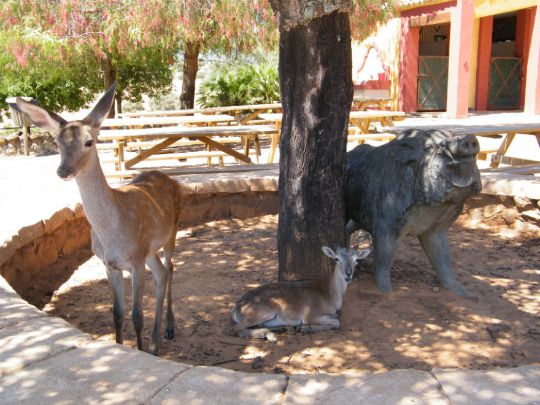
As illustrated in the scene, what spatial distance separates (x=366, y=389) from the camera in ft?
8.41

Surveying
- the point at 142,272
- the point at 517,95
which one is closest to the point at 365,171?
the point at 142,272

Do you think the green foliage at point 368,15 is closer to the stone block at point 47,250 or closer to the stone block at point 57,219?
the stone block at point 57,219

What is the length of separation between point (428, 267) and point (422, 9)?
14.9 m

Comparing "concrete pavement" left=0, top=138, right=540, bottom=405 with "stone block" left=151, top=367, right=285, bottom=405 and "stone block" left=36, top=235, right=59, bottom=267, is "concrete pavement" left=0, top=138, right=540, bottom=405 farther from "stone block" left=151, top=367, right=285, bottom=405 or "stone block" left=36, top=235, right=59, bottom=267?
A: "stone block" left=36, top=235, right=59, bottom=267

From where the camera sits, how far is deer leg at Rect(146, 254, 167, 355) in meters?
4.09

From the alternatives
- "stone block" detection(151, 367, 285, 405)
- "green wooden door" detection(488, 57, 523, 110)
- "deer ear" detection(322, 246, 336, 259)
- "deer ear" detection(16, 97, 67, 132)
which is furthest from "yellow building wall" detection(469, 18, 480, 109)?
"stone block" detection(151, 367, 285, 405)

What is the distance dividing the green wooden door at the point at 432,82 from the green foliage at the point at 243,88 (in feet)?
17.0

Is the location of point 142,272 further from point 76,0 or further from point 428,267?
point 76,0

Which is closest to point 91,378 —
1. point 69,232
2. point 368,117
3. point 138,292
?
point 138,292

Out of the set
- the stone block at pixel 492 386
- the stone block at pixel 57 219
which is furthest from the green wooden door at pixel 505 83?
the stone block at pixel 492 386

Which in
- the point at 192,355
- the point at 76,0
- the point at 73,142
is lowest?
the point at 192,355

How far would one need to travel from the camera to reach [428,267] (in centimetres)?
559

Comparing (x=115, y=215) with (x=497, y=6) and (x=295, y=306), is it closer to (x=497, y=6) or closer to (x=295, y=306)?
(x=295, y=306)

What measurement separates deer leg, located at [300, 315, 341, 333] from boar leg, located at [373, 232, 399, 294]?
66 cm
